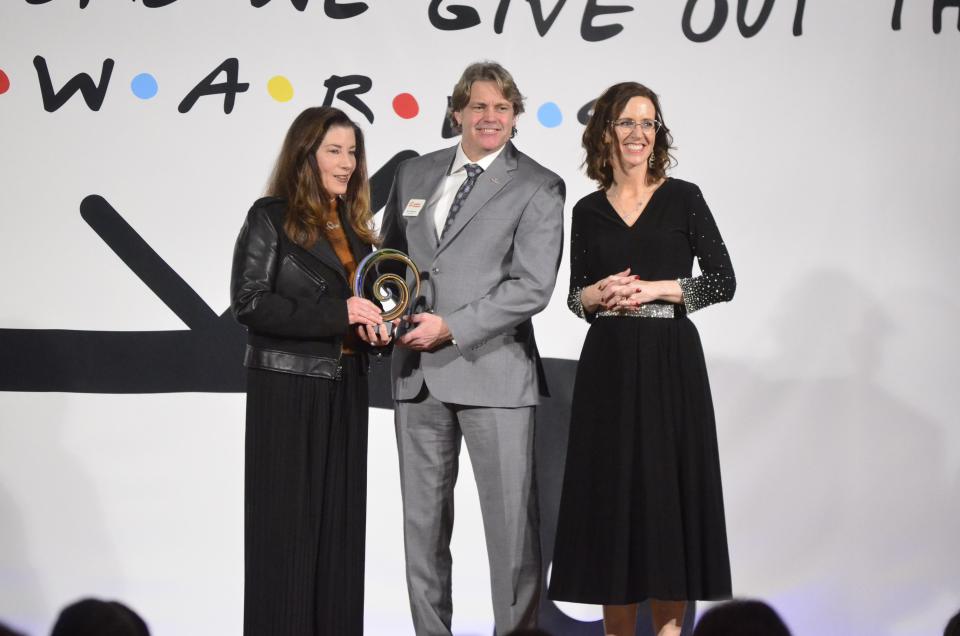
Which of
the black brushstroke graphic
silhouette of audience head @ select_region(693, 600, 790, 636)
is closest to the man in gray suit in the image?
the black brushstroke graphic

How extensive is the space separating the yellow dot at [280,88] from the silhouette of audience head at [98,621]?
9.12 feet

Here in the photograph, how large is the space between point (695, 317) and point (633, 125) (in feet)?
3.86

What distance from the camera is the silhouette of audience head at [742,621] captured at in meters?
1.71

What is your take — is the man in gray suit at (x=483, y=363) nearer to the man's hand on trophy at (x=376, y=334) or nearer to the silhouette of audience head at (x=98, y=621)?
the man's hand on trophy at (x=376, y=334)

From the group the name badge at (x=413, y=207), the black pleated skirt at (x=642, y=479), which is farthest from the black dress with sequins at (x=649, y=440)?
the name badge at (x=413, y=207)

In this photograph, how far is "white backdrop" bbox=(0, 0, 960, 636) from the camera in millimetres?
4125

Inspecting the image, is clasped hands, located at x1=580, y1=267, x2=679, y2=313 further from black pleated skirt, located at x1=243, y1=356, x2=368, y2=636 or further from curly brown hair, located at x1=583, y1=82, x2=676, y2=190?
black pleated skirt, located at x1=243, y1=356, x2=368, y2=636

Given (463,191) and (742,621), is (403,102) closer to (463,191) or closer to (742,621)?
(463,191)

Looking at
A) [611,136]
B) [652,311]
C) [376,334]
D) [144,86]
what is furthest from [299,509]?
[144,86]

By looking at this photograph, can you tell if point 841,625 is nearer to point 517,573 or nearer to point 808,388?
point 808,388

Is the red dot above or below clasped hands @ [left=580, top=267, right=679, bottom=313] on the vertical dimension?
above

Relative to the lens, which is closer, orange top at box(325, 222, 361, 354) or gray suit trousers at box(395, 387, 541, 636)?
orange top at box(325, 222, 361, 354)

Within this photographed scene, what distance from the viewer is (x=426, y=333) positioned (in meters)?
3.10

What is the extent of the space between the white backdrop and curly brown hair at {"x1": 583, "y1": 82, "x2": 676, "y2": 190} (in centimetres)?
91
